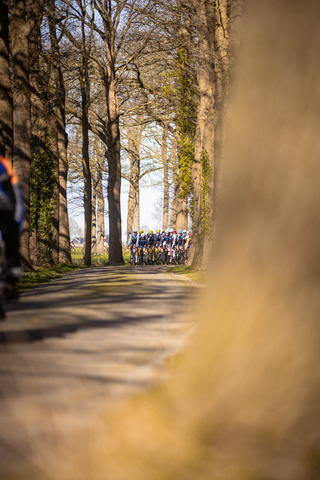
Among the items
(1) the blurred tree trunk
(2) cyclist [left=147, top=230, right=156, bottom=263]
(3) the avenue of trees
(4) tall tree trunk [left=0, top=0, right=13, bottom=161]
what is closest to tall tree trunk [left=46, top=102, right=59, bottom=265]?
(3) the avenue of trees

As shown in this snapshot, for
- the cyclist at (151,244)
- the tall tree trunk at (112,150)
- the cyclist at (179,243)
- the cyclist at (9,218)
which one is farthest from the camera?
the cyclist at (151,244)

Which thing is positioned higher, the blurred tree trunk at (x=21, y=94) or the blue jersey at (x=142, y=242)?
the blurred tree trunk at (x=21, y=94)

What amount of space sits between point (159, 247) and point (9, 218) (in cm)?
2233

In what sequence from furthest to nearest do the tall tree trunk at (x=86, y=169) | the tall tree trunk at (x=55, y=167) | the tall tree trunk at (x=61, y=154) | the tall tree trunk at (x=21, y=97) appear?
the tall tree trunk at (x=86, y=169), the tall tree trunk at (x=61, y=154), the tall tree trunk at (x=55, y=167), the tall tree trunk at (x=21, y=97)

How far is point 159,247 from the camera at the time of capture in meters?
28.5

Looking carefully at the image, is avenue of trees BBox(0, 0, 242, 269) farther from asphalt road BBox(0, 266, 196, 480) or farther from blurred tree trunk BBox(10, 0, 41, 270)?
asphalt road BBox(0, 266, 196, 480)

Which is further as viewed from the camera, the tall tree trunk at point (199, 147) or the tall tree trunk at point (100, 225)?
the tall tree trunk at point (100, 225)

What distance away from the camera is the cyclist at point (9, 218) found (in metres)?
6.15

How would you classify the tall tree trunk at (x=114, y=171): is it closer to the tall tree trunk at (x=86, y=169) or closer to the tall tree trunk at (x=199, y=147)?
the tall tree trunk at (x=86, y=169)

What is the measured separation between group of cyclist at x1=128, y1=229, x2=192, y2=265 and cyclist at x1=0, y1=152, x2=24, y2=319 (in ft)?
69.2

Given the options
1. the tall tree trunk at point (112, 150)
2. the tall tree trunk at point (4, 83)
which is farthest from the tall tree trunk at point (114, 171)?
the tall tree trunk at point (4, 83)

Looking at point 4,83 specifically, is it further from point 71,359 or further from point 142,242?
point 142,242

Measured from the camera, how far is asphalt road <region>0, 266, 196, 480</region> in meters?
3.07

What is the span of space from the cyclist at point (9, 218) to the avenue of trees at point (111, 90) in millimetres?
5822
